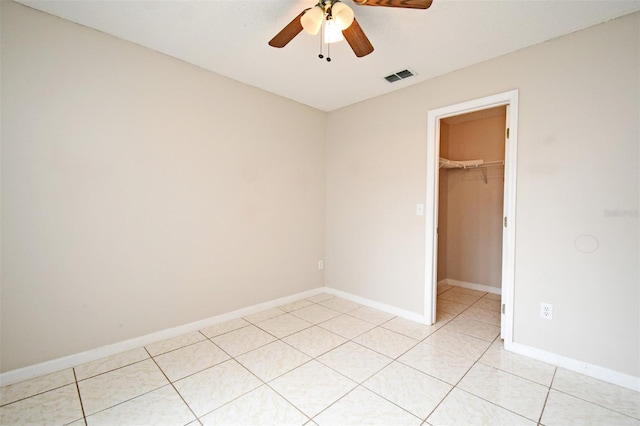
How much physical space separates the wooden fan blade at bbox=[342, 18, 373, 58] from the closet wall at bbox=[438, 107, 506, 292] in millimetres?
2464

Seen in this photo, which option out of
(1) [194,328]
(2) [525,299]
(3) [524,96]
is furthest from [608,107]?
(1) [194,328]

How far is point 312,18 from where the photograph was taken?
1566mm

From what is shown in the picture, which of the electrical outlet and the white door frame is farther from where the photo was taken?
the white door frame

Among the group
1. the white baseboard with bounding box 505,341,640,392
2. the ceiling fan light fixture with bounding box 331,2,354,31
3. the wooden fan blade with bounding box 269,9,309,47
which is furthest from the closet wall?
the wooden fan blade with bounding box 269,9,309,47

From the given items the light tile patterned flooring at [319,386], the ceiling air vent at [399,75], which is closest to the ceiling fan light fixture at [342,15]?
the ceiling air vent at [399,75]

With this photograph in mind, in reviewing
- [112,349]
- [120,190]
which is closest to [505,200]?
[120,190]

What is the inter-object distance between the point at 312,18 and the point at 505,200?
212cm

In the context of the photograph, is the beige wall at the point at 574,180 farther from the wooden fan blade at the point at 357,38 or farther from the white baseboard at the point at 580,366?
the wooden fan blade at the point at 357,38

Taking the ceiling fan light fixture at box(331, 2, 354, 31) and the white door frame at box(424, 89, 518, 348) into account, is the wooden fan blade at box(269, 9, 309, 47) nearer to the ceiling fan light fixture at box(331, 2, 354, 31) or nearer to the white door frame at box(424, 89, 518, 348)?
the ceiling fan light fixture at box(331, 2, 354, 31)

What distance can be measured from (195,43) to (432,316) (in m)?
3.33

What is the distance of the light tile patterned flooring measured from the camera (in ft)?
5.21

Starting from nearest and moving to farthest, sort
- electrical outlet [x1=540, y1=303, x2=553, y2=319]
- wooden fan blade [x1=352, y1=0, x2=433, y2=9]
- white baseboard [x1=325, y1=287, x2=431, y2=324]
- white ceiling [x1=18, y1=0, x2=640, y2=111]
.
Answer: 1. wooden fan blade [x1=352, y1=0, x2=433, y2=9]
2. white ceiling [x1=18, y1=0, x2=640, y2=111]
3. electrical outlet [x1=540, y1=303, x2=553, y2=319]
4. white baseboard [x1=325, y1=287, x2=431, y2=324]

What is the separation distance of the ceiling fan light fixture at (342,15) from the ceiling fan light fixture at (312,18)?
8cm

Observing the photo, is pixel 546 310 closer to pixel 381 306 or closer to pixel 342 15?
pixel 381 306
